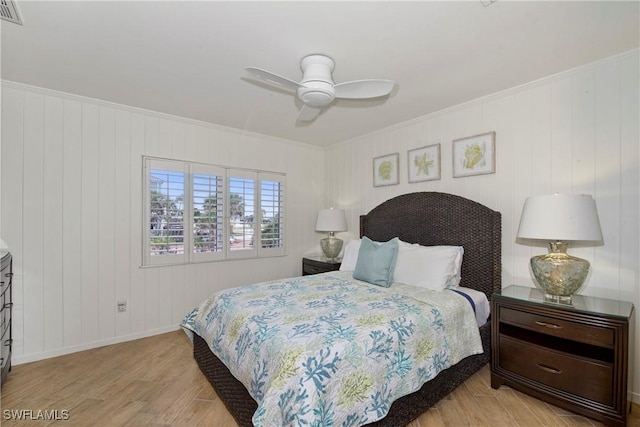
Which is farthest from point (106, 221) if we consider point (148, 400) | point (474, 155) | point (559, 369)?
point (559, 369)

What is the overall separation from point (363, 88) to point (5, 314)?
329cm

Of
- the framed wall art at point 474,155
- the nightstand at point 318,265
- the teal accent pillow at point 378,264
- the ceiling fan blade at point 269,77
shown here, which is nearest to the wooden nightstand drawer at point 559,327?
the teal accent pillow at point 378,264

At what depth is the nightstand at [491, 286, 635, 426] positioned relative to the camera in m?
1.76

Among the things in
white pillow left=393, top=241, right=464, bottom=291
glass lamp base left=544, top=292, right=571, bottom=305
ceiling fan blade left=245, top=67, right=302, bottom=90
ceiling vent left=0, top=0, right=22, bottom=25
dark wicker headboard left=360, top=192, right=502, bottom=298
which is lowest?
glass lamp base left=544, top=292, right=571, bottom=305

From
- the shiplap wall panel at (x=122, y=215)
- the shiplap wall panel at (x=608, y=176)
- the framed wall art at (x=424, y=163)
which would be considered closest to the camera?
the shiplap wall panel at (x=608, y=176)

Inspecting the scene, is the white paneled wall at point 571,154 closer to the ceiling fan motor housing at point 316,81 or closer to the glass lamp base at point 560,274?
the glass lamp base at point 560,274

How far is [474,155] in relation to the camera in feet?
9.61

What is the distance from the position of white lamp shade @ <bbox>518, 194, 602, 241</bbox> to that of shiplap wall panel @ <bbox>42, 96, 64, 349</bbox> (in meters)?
4.02

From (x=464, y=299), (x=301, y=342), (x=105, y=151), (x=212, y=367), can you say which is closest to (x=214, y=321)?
(x=212, y=367)

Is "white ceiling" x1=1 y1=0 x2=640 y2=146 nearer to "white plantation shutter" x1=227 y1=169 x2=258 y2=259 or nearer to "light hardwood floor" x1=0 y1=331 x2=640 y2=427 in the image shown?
"white plantation shutter" x1=227 y1=169 x2=258 y2=259

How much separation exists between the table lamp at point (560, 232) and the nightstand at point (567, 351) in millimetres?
134

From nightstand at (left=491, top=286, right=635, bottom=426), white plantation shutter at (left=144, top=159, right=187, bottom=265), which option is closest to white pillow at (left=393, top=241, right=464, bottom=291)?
nightstand at (left=491, top=286, right=635, bottom=426)

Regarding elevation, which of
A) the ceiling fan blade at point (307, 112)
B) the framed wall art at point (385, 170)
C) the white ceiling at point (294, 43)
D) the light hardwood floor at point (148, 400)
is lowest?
the light hardwood floor at point (148, 400)

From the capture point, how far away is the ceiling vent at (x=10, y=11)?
5.40ft
